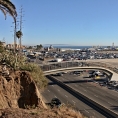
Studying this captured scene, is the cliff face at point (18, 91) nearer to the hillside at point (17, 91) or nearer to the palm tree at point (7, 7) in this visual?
the hillside at point (17, 91)

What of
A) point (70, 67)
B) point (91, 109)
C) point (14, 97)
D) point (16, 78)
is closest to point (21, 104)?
point (14, 97)

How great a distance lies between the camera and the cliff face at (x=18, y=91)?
1412 cm

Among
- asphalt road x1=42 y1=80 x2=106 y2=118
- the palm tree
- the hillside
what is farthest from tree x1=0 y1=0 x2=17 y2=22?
asphalt road x1=42 y1=80 x2=106 y2=118

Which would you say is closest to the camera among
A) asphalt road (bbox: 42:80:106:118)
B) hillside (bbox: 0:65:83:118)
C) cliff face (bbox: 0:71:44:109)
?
hillside (bbox: 0:65:83:118)

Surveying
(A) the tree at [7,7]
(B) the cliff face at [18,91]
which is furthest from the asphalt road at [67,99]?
(A) the tree at [7,7]

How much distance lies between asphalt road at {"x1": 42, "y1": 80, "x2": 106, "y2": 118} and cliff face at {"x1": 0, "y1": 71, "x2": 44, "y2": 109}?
14048 millimetres

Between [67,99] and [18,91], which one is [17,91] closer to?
[18,91]

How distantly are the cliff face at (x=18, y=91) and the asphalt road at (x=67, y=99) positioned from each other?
1405 cm

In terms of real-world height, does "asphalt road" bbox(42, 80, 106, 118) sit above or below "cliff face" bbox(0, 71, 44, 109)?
below

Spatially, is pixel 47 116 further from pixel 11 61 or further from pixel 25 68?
pixel 25 68

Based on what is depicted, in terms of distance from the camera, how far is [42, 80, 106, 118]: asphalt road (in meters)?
32.3

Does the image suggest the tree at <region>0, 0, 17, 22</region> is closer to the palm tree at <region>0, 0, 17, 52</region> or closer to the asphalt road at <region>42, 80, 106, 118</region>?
the palm tree at <region>0, 0, 17, 52</region>

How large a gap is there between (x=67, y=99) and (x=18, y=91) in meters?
27.8

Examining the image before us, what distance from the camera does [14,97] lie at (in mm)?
14695
